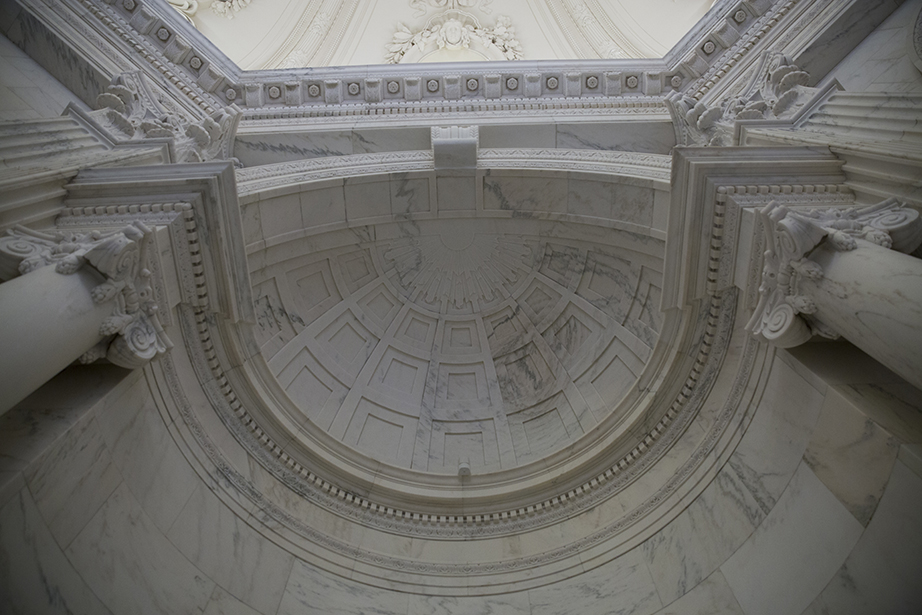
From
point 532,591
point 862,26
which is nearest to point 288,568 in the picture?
point 532,591

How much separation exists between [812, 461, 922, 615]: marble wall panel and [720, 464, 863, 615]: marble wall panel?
5.1 inches

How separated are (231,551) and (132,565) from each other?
4.16 feet

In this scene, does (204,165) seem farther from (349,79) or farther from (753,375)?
(753,375)

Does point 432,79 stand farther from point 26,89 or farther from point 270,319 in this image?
point 26,89

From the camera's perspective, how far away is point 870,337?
4.16 metres

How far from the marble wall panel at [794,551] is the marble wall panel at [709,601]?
3.1 inches

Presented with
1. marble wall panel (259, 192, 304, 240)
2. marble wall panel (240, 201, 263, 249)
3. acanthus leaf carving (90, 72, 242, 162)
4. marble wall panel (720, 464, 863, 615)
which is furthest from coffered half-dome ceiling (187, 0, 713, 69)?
marble wall panel (720, 464, 863, 615)

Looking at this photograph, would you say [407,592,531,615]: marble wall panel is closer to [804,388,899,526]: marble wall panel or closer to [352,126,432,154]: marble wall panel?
[804,388,899,526]: marble wall panel

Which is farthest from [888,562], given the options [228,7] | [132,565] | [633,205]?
[228,7]

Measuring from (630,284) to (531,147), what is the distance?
2712 millimetres

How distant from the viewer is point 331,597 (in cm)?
703

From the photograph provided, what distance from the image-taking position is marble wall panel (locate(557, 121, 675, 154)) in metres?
9.15

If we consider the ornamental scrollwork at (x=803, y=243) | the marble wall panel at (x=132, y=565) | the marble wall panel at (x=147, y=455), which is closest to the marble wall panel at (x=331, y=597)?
the marble wall panel at (x=132, y=565)

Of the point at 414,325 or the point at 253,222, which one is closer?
the point at 253,222
